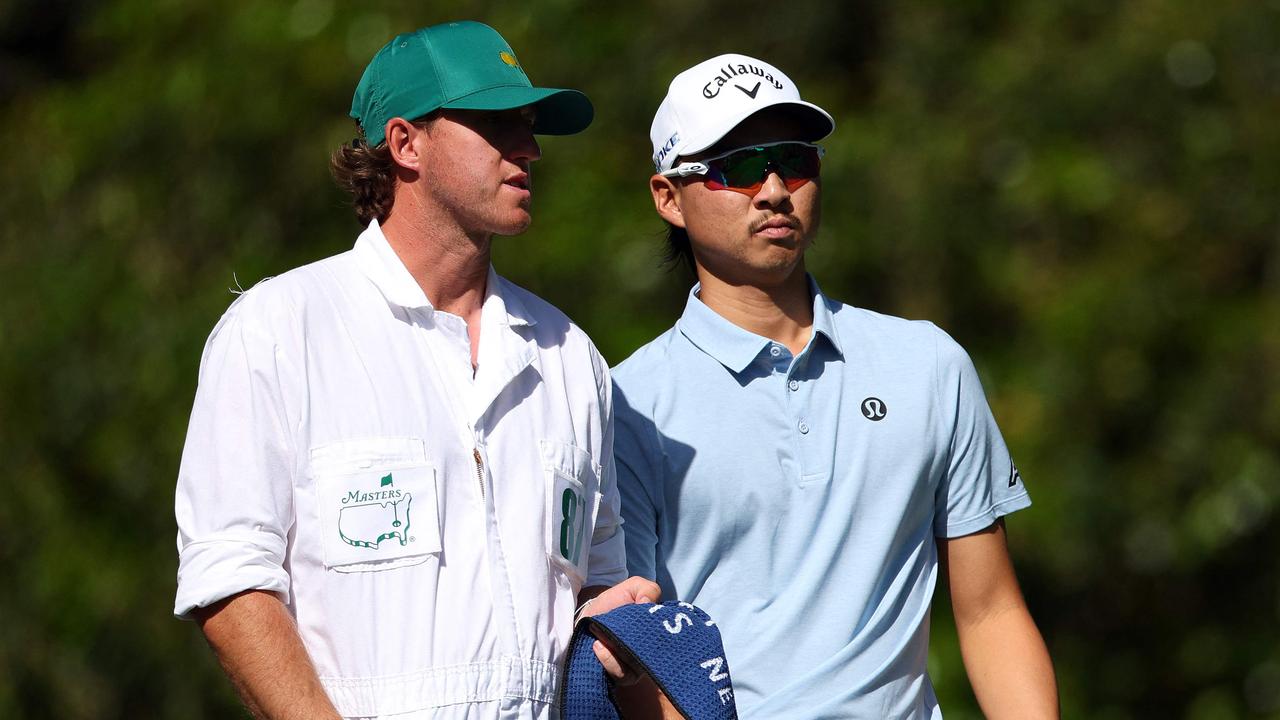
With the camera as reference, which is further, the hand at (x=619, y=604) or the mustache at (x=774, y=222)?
the mustache at (x=774, y=222)

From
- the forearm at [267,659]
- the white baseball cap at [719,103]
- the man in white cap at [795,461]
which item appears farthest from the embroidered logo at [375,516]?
the white baseball cap at [719,103]

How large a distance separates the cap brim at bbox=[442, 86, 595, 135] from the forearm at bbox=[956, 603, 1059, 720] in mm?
1198

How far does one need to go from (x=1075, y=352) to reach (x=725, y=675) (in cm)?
587

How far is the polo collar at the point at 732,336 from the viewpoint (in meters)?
3.36

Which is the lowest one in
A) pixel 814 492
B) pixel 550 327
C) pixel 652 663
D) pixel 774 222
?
pixel 652 663

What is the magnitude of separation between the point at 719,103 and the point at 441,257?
0.74m

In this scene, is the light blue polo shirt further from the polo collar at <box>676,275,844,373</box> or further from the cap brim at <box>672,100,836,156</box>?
the cap brim at <box>672,100,836,156</box>

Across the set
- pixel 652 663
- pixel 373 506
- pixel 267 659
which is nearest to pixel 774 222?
pixel 652 663

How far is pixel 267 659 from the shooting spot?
2.54m

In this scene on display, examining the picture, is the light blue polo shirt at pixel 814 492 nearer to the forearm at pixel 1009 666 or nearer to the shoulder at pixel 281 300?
the forearm at pixel 1009 666

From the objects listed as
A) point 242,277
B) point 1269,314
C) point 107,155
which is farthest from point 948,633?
point 107,155

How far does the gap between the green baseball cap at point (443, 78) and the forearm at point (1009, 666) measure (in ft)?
4.11

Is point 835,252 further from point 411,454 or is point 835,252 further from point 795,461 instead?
point 411,454

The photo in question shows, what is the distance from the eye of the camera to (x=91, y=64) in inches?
397
